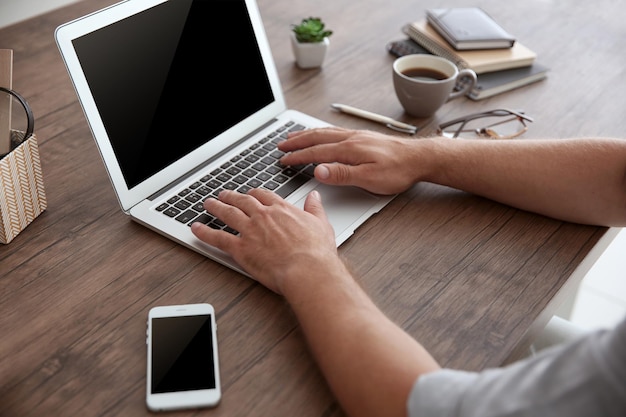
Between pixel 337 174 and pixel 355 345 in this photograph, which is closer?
pixel 355 345

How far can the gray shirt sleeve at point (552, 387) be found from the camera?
60 cm

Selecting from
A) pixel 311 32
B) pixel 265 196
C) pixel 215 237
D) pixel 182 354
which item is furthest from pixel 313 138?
pixel 182 354

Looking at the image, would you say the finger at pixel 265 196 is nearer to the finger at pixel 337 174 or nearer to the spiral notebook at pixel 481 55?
the finger at pixel 337 174

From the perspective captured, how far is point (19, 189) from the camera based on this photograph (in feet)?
3.37

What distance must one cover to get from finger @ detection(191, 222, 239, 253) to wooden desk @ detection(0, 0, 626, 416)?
3 cm

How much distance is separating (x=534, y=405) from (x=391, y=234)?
48cm

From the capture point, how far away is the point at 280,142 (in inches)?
49.4

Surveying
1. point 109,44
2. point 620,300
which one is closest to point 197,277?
point 109,44

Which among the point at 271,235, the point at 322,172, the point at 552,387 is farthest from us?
→ the point at 322,172

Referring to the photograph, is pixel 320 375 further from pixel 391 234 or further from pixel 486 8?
pixel 486 8

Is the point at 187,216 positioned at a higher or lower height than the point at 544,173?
higher

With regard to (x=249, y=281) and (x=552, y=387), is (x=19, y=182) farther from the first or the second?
(x=552, y=387)

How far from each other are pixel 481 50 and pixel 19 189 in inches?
40.8

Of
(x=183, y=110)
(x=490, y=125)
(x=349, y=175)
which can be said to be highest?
(x=183, y=110)
